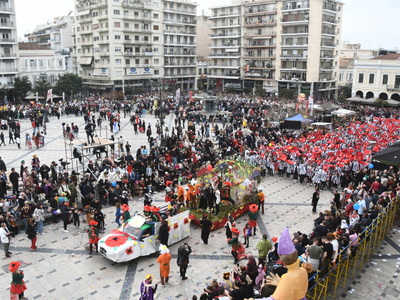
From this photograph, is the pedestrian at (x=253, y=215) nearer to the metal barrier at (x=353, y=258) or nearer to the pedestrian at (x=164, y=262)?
the metal barrier at (x=353, y=258)

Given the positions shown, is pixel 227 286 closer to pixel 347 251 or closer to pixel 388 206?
pixel 347 251

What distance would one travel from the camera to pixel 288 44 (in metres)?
60.9

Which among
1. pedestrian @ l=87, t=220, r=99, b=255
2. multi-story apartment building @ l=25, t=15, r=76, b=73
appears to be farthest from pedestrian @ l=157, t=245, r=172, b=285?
multi-story apartment building @ l=25, t=15, r=76, b=73

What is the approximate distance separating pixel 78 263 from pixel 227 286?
5.54 meters

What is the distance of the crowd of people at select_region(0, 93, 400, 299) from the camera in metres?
9.91

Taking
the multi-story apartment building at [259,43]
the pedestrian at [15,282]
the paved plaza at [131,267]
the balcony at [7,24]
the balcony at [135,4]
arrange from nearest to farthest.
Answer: the pedestrian at [15,282] → the paved plaza at [131,267] → the balcony at [7,24] → the balcony at [135,4] → the multi-story apartment building at [259,43]

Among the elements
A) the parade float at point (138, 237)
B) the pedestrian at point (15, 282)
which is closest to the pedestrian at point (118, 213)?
the parade float at point (138, 237)

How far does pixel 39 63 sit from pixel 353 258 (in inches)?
2321

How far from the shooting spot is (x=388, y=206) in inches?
494

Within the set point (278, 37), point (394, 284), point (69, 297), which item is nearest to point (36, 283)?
point (69, 297)

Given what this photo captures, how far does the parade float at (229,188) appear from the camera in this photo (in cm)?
1450

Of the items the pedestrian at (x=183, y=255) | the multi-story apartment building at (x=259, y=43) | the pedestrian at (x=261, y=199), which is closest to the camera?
the pedestrian at (x=183, y=255)

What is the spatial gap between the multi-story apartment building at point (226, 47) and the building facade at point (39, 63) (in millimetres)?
28885

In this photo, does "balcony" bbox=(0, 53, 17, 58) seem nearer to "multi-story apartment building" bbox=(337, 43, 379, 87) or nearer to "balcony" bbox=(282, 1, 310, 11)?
"balcony" bbox=(282, 1, 310, 11)
